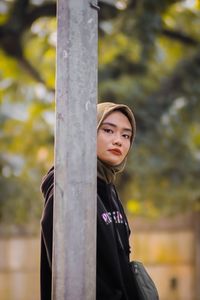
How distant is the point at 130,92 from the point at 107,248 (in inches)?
238

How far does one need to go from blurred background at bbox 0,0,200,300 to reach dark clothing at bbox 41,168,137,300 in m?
5.53

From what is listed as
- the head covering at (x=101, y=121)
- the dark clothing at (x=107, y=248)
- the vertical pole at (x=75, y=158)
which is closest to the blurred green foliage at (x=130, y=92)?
the head covering at (x=101, y=121)

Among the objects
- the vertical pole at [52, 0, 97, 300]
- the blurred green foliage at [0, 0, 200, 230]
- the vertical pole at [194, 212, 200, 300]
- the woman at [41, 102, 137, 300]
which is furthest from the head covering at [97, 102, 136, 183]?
the vertical pole at [194, 212, 200, 300]

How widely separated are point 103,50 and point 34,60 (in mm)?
1603

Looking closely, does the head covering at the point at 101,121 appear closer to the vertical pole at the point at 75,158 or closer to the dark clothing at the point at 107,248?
the dark clothing at the point at 107,248

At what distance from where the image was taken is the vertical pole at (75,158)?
1760 millimetres

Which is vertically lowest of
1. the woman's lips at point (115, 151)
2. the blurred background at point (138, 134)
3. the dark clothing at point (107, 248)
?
the dark clothing at point (107, 248)

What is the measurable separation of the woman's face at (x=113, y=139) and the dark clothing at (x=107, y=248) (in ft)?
0.33

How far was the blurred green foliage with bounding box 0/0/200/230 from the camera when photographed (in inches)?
313

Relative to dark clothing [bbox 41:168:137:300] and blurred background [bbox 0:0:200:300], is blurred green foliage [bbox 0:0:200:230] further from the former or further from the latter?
dark clothing [bbox 41:168:137:300]

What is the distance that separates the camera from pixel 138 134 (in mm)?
8164

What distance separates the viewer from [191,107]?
8.51 meters

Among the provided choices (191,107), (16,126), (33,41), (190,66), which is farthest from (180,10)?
(16,126)

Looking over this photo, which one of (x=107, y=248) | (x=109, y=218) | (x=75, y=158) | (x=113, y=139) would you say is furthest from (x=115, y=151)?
(x=75, y=158)
